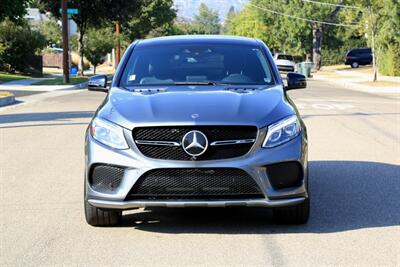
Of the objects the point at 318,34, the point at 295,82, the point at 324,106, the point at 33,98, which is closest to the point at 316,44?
the point at 318,34

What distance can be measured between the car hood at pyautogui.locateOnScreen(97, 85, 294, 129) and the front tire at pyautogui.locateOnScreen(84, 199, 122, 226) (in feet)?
2.67

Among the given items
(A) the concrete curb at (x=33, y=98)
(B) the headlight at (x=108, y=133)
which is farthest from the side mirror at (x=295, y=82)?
(A) the concrete curb at (x=33, y=98)

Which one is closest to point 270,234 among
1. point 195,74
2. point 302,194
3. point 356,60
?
point 302,194

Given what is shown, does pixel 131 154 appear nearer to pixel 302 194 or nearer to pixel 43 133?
pixel 302 194

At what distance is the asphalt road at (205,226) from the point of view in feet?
17.8

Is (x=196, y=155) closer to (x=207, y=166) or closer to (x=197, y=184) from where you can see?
(x=207, y=166)

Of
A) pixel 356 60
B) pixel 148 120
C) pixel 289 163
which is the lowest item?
pixel 356 60

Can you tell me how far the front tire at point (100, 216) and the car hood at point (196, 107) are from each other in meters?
0.81

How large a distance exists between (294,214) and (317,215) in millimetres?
645

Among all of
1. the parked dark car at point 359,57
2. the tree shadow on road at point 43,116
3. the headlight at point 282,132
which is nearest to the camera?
the headlight at point 282,132

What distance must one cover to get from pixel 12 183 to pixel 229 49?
3077mm

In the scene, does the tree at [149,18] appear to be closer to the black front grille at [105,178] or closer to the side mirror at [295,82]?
the side mirror at [295,82]

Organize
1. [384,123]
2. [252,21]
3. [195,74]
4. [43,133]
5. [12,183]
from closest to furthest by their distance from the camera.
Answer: [195,74] < [12,183] < [43,133] < [384,123] < [252,21]

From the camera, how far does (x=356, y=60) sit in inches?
2662
